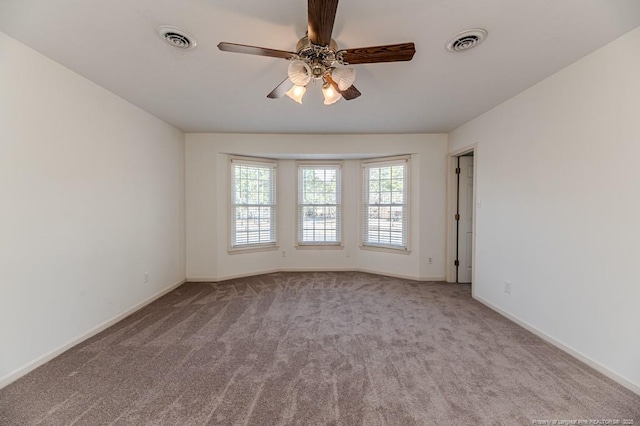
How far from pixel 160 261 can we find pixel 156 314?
2.95 feet

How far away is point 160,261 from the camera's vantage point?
3.83m

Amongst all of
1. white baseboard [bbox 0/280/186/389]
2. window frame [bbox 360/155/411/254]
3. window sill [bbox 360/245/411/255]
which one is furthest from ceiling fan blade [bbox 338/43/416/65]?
window sill [bbox 360/245/411/255]

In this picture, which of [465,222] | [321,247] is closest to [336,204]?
[321,247]

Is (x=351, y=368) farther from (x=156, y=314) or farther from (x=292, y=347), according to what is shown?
(x=156, y=314)

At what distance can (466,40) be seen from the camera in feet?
6.38

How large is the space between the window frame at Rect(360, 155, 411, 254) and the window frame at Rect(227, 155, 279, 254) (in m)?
1.62

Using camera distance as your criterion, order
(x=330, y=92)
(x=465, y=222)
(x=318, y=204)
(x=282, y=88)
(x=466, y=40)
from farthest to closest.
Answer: (x=318, y=204) → (x=465, y=222) → (x=282, y=88) → (x=330, y=92) → (x=466, y=40)

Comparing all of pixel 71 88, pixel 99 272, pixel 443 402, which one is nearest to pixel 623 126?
pixel 443 402

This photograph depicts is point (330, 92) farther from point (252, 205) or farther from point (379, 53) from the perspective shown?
point (252, 205)

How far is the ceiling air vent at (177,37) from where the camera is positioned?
1828 mm

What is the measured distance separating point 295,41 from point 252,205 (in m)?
3.28

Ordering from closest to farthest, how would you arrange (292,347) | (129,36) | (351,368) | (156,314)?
(129,36) < (351,368) < (292,347) < (156,314)

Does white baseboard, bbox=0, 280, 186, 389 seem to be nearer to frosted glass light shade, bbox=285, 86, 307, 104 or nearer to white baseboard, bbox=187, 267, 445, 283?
white baseboard, bbox=187, 267, 445, 283

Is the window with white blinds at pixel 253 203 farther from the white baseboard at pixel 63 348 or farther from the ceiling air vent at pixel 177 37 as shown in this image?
the ceiling air vent at pixel 177 37
